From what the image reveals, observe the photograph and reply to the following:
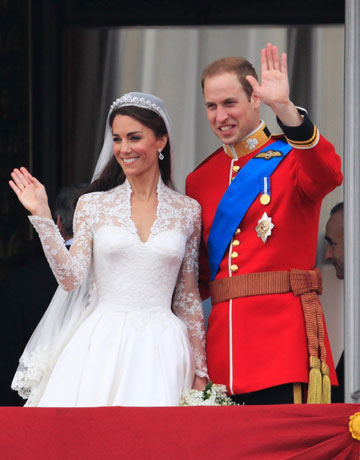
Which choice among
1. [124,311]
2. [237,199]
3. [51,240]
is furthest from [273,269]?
[51,240]

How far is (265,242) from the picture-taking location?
3.62 m

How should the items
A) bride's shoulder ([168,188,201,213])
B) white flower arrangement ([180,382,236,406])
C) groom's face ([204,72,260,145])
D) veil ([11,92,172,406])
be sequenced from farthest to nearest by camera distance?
bride's shoulder ([168,188,201,213])
groom's face ([204,72,260,145])
veil ([11,92,172,406])
white flower arrangement ([180,382,236,406])

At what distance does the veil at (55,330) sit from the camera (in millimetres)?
3566

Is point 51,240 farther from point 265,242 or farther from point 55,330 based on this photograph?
point 265,242

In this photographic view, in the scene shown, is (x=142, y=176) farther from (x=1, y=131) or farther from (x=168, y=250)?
(x=1, y=131)

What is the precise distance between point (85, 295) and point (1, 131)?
1.79 meters

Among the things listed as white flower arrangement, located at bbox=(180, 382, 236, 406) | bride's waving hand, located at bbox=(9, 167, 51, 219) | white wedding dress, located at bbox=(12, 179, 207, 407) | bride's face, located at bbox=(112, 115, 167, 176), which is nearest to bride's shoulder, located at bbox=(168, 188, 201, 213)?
white wedding dress, located at bbox=(12, 179, 207, 407)

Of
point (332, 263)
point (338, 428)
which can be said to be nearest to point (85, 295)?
point (338, 428)

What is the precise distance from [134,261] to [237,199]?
428 mm

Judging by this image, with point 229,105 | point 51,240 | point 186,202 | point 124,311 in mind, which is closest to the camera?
point 51,240

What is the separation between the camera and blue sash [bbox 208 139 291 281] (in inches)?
145

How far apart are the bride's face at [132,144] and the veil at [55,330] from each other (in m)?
0.07

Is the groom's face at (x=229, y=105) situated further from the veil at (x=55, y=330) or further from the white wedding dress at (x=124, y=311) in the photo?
the white wedding dress at (x=124, y=311)

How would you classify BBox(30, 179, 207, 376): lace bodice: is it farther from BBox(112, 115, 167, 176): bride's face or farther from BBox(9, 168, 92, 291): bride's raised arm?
BBox(112, 115, 167, 176): bride's face
